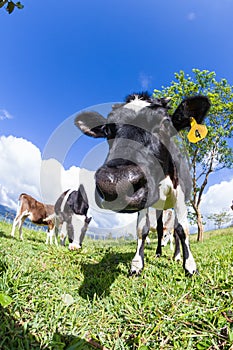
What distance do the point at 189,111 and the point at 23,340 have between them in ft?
11.1

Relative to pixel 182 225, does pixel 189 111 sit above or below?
above

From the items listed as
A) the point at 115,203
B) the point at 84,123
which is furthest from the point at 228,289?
the point at 84,123

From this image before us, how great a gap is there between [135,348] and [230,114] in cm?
1977

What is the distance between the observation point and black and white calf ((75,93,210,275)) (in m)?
2.38

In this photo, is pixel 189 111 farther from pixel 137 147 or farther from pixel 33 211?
pixel 33 211

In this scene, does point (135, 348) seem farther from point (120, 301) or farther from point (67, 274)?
point (67, 274)

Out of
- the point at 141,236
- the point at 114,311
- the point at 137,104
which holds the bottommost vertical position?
the point at 114,311

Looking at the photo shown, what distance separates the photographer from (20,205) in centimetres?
1298

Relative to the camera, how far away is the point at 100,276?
3521 millimetres

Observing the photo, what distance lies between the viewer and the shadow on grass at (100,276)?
9.73 feet

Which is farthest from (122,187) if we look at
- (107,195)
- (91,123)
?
(91,123)

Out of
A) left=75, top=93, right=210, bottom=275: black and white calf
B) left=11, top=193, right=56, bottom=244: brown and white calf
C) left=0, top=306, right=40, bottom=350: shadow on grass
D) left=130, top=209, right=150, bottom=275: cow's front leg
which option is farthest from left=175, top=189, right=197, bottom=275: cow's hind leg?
left=11, top=193, right=56, bottom=244: brown and white calf

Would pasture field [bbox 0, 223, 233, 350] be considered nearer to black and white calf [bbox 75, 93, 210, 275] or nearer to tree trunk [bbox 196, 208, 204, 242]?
black and white calf [bbox 75, 93, 210, 275]

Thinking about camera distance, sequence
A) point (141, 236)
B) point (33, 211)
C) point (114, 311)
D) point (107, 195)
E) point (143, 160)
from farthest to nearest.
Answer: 1. point (33, 211)
2. point (141, 236)
3. point (143, 160)
4. point (114, 311)
5. point (107, 195)
